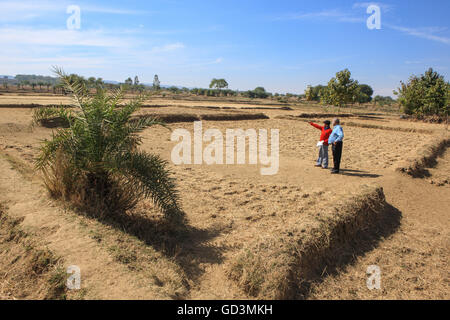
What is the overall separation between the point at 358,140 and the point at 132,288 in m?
14.9

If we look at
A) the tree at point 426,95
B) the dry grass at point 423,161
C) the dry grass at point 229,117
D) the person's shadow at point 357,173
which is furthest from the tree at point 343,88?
the person's shadow at point 357,173

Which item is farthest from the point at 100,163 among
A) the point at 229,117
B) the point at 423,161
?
the point at 229,117

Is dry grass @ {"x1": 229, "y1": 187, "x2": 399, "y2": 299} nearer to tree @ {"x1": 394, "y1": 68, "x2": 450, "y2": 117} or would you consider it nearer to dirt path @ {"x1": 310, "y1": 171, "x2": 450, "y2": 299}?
dirt path @ {"x1": 310, "y1": 171, "x2": 450, "y2": 299}

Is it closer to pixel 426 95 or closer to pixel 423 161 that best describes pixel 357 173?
pixel 423 161

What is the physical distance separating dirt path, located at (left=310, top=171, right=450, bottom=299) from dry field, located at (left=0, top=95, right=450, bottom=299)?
2cm

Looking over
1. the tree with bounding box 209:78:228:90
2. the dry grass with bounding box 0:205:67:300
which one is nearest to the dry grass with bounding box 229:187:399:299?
the dry grass with bounding box 0:205:67:300

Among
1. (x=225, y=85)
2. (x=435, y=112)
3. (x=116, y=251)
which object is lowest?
(x=116, y=251)

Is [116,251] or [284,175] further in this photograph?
[284,175]

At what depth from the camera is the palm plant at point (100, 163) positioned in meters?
4.66

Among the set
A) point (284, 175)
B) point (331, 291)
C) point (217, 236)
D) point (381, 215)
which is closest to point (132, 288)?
point (217, 236)

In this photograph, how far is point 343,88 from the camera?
33.8 metres
